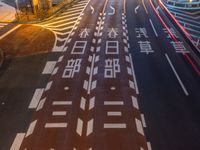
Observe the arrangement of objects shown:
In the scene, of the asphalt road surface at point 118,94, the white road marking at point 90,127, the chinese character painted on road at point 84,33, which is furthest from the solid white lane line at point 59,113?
the chinese character painted on road at point 84,33

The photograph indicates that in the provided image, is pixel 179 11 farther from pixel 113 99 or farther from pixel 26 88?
pixel 26 88

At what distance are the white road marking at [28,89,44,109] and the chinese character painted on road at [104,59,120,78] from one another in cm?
524

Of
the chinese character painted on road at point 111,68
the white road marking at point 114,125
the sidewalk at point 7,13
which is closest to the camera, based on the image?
the white road marking at point 114,125

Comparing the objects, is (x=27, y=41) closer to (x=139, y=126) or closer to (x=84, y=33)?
(x=84, y=33)

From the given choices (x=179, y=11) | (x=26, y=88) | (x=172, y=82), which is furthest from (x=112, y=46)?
(x=179, y=11)

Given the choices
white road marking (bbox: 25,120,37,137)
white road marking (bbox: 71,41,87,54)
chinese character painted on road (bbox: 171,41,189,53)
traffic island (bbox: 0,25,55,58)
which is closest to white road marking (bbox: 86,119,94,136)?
white road marking (bbox: 25,120,37,137)

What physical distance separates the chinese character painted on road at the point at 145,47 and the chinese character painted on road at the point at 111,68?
3339mm

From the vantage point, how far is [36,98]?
1616 centimetres

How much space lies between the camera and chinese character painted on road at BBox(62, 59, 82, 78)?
18828 mm

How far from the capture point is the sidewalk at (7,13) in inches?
1249

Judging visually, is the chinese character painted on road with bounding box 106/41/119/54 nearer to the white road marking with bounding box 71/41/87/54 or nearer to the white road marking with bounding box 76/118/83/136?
the white road marking with bounding box 71/41/87/54

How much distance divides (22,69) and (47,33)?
27.4 feet

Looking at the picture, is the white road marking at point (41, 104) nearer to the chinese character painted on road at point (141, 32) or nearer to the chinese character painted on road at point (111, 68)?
the chinese character painted on road at point (111, 68)

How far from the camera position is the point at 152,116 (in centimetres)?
1424
